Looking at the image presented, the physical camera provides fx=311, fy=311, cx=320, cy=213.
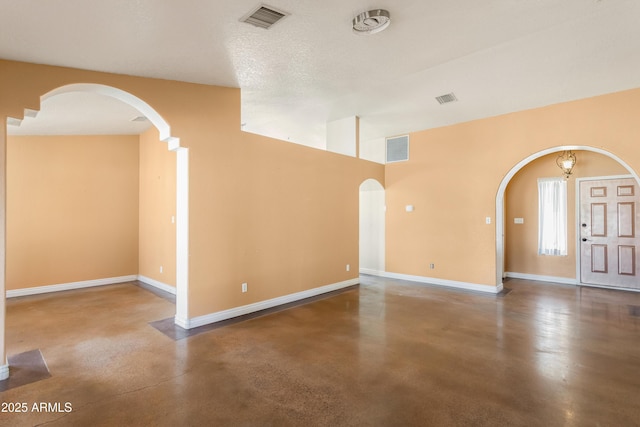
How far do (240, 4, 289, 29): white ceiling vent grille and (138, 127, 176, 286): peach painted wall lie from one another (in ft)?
12.0

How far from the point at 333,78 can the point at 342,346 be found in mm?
3326

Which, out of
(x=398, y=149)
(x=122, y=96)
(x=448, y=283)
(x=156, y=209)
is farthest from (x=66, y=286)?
(x=448, y=283)

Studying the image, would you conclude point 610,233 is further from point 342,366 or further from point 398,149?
point 342,366

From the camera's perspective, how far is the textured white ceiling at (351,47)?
2.51m

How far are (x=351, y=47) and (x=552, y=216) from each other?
19.5 feet

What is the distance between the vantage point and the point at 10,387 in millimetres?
2623

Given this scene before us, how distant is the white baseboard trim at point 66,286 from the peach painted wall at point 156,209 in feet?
1.30

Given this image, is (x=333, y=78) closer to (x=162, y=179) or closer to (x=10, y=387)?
(x=162, y=179)

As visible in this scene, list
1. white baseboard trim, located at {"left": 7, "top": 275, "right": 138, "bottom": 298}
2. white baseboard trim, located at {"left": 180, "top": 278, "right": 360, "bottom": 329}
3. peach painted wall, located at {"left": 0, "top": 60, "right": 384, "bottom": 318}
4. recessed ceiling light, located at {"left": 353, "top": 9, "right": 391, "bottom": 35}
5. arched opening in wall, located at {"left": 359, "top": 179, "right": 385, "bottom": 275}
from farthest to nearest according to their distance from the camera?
arched opening in wall, located at {"left": 359, "top": 179, "right": 385, "bottom": 275} → white baseboard trim, located at {"left": 7, "top": 275, "right": 138, "bottom": 298} → white baseboard trim, located at {"left": 180, "top": 278, "right": 360, "bottom": 329} → peach painted wall, located at {"left": 0, "top": 60, "right": 384, "bottom": 318} → recessed ceiling light, located at {"left": 353, "top": 9, "right": 391, "bottom": 35}

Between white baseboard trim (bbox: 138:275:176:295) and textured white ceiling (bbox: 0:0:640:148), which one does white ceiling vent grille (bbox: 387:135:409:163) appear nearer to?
textured white ceiling (bbox: 0:0:640:148)

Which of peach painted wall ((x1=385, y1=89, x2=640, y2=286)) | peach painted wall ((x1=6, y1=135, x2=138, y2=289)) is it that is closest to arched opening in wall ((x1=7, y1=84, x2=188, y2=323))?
peach painted wall ((x1=6, y1=135, x2=138, y2=289))

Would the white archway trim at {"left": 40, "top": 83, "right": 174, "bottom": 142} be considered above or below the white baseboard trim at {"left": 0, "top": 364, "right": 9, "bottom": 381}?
above

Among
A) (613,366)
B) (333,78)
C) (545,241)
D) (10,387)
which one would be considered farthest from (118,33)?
(545,241)

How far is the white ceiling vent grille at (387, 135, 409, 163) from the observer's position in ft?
22.7
